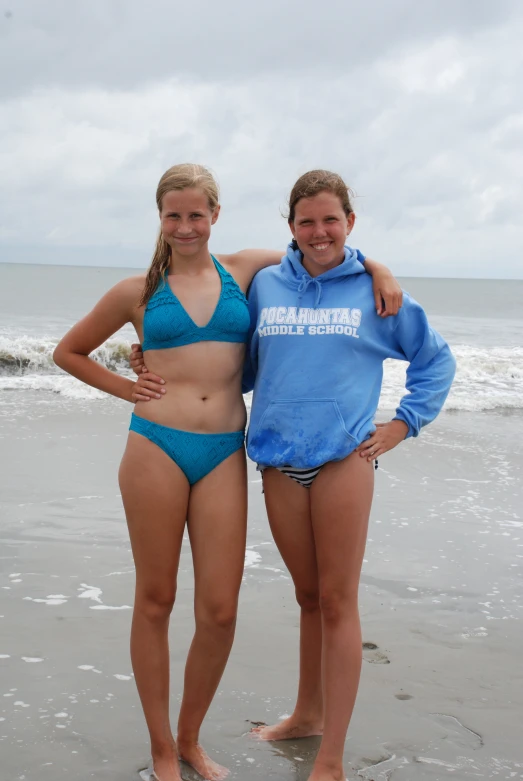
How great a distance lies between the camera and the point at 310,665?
3.46 metres

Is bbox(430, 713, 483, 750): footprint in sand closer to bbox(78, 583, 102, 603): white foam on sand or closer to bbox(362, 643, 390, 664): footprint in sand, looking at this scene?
bbox(362, 643, 390, 664): footprint in sand

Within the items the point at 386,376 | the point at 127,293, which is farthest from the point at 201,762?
the point at 386,376

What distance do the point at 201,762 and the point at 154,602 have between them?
66 centimetres

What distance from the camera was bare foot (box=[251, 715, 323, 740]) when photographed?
3.49m

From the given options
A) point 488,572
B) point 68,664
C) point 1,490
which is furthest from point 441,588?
point 1,490

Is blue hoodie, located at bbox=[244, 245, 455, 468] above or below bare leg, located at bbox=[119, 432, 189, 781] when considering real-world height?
above

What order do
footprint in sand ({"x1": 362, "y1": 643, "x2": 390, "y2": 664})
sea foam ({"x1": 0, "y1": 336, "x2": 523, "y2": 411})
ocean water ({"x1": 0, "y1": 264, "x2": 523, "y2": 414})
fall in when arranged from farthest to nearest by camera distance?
1. sea foam ({"x1": 0, "y1": 336, "x2": 523, "y2": 411})
2. ocean water ({"x1": 0, "y1": 264, "x2": 523, "y2": 414})
3. footprint in sand ({"x1": 362, "y1": 643, "x2": 390, "y2": 664})

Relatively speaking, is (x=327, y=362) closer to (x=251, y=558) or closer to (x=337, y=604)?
(x=337, y=604)

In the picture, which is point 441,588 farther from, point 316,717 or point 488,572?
point 316,717

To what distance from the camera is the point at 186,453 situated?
3.16 metres

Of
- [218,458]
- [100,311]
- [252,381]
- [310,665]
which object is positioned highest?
[100,311]

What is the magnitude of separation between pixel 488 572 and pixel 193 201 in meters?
3.50

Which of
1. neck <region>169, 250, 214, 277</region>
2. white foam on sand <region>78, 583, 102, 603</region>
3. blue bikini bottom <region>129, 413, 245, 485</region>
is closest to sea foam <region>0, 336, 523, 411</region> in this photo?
white foam on sand <region>78, 583, 102, 603</region>

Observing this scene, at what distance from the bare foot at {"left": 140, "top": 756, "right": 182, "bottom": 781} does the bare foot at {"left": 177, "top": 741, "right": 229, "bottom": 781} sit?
8 centimetres
